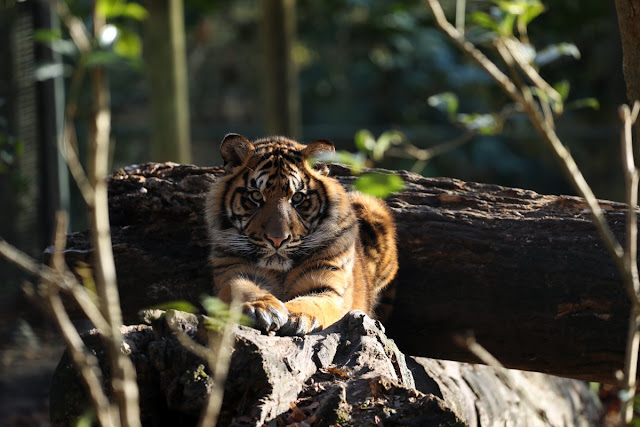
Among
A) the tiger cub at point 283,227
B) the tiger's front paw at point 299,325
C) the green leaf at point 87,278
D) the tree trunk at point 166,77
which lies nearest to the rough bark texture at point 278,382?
the tiger's front paw at point 299,325

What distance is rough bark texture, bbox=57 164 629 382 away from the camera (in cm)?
345

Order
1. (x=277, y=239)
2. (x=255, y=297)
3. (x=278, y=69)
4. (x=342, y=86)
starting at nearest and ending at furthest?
(x=255, y=297), (x=277, y=239), (x=278, y=69), (x=342, y=86)

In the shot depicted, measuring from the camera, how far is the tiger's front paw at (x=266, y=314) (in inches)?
104

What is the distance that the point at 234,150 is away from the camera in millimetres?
3566

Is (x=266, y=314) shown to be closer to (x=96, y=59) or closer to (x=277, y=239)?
(x=277, y=239)

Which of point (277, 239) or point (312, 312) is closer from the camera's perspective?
point (312, 312)

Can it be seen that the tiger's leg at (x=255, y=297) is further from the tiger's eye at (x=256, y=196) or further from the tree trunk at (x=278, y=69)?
the tree trunk at (x=278, y=69)

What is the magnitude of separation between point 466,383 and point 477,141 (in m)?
6.47

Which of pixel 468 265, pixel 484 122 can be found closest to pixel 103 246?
pixel 484 122

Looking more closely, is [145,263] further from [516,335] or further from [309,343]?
[516,335]

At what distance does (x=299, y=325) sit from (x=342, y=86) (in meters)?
8.27

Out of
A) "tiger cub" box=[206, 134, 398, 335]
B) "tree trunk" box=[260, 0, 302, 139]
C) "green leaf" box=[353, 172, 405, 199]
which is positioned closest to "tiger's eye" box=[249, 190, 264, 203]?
"tiger cub" box=[206, 134, 398, 335]

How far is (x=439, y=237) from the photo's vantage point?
12.2 feet

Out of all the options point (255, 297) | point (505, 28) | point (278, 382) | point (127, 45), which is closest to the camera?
point (127, 45)
